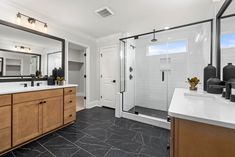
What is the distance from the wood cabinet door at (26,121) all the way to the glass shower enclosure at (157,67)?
2.05 metres

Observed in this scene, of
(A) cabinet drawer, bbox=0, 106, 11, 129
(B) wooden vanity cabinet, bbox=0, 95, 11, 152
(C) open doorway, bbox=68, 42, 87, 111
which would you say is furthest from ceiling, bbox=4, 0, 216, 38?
(C) open doorway, bbox=68, 42, 87, 111

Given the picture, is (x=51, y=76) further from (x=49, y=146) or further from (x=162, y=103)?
(x=162, y=103)

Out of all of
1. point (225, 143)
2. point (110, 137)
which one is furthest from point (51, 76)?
point (225, 143)

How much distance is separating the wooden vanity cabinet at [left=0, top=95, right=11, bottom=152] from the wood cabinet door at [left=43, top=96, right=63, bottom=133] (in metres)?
0.51

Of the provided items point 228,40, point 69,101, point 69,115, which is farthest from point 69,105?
point 228,40

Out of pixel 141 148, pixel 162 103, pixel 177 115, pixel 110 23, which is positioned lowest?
pixel 141 148

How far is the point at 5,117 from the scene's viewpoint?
167cm

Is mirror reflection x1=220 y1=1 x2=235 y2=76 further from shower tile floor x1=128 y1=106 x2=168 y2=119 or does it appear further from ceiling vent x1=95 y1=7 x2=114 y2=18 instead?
shower tile floor x1=128 y1=106 x2=168 y2=119

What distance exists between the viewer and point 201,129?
72 cm

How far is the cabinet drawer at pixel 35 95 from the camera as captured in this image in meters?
1.81

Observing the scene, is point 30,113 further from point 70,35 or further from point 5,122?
point 70,35

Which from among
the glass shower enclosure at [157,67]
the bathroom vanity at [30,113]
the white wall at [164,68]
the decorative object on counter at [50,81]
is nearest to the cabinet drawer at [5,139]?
the bathroom vanity at [30,113]

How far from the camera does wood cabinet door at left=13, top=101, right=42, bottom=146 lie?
70.1 inches

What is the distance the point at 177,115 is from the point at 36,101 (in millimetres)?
2155
